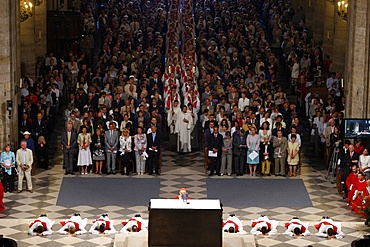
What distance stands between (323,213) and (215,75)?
1066 centimetres

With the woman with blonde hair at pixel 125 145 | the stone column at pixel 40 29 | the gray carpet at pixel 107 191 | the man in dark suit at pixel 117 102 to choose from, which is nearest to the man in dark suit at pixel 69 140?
the gray carpet at pixel 107 191

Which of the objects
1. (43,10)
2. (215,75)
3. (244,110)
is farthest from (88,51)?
(244,110)

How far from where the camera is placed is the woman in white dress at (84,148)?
32.0m

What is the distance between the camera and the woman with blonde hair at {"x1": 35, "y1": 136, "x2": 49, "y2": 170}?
108 ft

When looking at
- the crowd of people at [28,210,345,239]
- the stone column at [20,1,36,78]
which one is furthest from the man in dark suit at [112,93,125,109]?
the crowd of people at [28,210,345,239]

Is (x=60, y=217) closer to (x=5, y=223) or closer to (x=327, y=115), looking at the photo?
(x=5, y=223)

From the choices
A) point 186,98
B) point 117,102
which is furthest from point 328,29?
point 117,102

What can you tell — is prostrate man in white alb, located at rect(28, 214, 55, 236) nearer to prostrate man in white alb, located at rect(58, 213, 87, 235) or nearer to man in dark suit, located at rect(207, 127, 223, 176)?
prostrate man in white alb, located at rect(58, 213, 87, 235)

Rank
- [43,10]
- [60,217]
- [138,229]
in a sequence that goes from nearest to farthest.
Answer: [138,229] → [60,217] → [43,10]

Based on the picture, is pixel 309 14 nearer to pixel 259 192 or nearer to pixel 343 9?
pixel 343 9

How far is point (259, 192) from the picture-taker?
3077 centimetres

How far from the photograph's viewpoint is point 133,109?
113 ft

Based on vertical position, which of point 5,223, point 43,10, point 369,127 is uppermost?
point 43,10

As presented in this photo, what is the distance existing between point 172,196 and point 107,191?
191 cm
